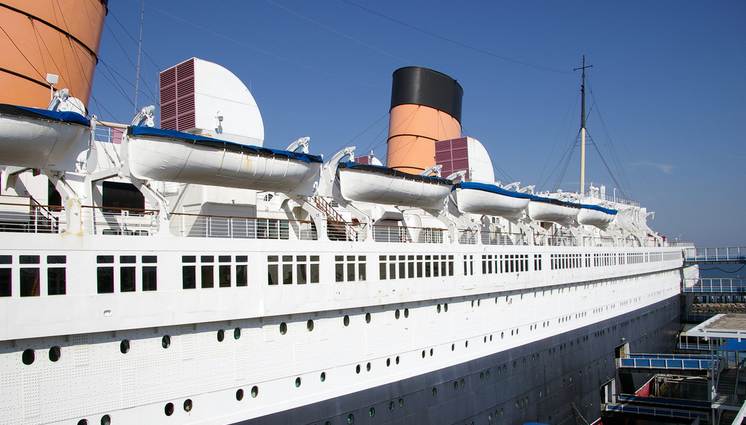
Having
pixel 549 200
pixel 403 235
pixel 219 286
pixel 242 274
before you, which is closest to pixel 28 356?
pixel 219 286

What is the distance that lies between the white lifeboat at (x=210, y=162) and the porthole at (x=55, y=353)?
3.72 m

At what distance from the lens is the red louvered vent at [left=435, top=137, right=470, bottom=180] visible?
2539 cm

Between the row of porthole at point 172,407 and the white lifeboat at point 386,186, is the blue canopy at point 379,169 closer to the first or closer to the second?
the white lifeboat at point 386,186

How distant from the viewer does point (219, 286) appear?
460 inches

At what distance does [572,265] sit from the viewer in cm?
2605

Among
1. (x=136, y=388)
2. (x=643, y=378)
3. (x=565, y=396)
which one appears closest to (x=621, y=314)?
(x=643, y=378)

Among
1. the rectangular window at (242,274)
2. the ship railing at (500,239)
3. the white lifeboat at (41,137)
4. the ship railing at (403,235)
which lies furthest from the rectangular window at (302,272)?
the ship railing at (500,239)

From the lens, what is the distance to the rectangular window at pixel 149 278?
10.6m

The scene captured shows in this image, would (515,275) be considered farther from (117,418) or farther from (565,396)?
(117,418)

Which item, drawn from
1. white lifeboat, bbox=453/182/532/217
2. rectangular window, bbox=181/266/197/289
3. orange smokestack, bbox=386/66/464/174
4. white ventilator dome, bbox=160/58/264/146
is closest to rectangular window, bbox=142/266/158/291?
rectangular window, bbox=181/266/197/289

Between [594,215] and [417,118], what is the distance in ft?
35.4

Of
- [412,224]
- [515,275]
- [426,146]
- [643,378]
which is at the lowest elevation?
[643,378]

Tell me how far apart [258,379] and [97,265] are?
412cm

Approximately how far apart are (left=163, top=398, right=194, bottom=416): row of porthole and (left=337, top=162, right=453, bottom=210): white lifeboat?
23.0ft
